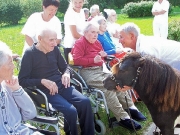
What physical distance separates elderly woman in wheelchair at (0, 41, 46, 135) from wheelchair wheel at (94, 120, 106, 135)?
1497mm

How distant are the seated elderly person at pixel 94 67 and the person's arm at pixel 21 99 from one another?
1.61m

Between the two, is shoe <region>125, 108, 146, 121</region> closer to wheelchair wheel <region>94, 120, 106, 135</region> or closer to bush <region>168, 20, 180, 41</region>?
wheelchair wheel <region>94, 120, 106, 135</region>

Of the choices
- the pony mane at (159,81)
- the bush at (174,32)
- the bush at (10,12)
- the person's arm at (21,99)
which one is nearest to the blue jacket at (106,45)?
the pony mane at (159,81)

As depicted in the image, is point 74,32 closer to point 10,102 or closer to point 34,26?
point 34,26

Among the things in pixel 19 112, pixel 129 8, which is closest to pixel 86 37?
pixel 19 112

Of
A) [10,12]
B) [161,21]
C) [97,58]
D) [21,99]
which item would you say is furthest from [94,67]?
[10,12]

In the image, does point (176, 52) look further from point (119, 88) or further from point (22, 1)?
Answer: point (22, 1)

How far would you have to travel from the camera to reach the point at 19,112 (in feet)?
10.3

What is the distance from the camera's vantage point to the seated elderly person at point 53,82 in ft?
12.8

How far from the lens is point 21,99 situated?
10.3ft

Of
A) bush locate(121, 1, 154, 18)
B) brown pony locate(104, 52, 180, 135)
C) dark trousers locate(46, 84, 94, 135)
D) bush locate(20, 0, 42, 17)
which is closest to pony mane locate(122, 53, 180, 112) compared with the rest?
brown pony locate(104, 52, 180, 135)

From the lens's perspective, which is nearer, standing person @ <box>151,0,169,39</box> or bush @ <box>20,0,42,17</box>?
standing person @ <box>151,0,169,39</box>

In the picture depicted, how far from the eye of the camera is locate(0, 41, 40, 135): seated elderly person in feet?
9.72

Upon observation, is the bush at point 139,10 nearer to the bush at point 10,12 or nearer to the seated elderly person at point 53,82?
the bush at point 10,12
